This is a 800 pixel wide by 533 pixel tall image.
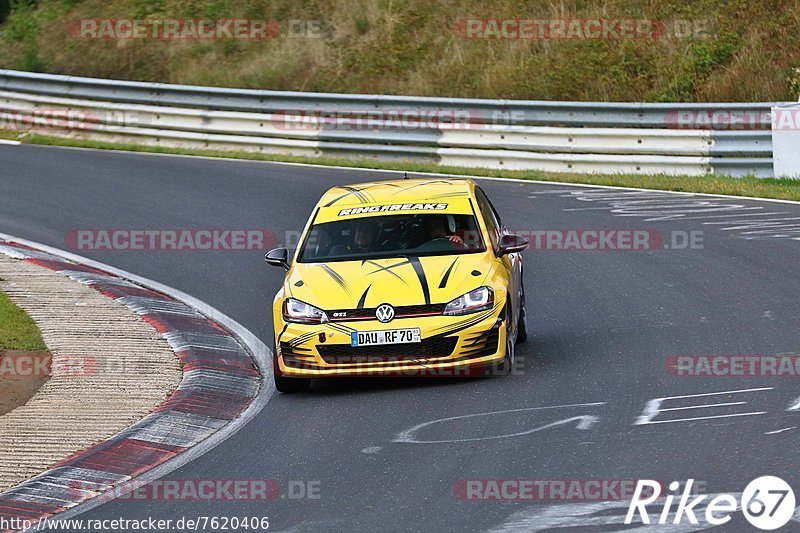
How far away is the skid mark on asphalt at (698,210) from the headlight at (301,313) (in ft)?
24.1

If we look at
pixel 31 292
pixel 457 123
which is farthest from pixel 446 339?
pixel 457 123

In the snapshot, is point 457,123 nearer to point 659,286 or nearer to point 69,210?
point 69,210

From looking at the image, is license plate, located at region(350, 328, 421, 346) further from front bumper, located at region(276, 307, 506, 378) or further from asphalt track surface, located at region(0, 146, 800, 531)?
asphalt track surface, located at region(0, 146, 800, 531)

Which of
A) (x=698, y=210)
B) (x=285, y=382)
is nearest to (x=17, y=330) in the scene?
(x=285, y=382)

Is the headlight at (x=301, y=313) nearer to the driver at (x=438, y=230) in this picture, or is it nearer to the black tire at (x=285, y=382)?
the black tire at (x=285, y=382)

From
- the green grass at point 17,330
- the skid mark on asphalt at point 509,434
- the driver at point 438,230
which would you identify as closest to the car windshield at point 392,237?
the driver at point 438,230

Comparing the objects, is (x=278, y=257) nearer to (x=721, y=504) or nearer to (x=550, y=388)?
(x=550, y=388)

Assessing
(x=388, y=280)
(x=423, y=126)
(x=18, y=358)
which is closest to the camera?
(x=388, y=280)

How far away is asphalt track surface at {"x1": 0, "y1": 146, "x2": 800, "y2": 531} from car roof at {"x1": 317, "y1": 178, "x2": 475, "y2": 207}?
1492 mm

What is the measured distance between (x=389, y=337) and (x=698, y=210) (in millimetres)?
8890

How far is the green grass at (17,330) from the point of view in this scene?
1153 centimetres

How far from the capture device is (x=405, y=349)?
9945 mm

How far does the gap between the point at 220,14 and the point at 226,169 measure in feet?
29.7

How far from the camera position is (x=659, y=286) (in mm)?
13578
